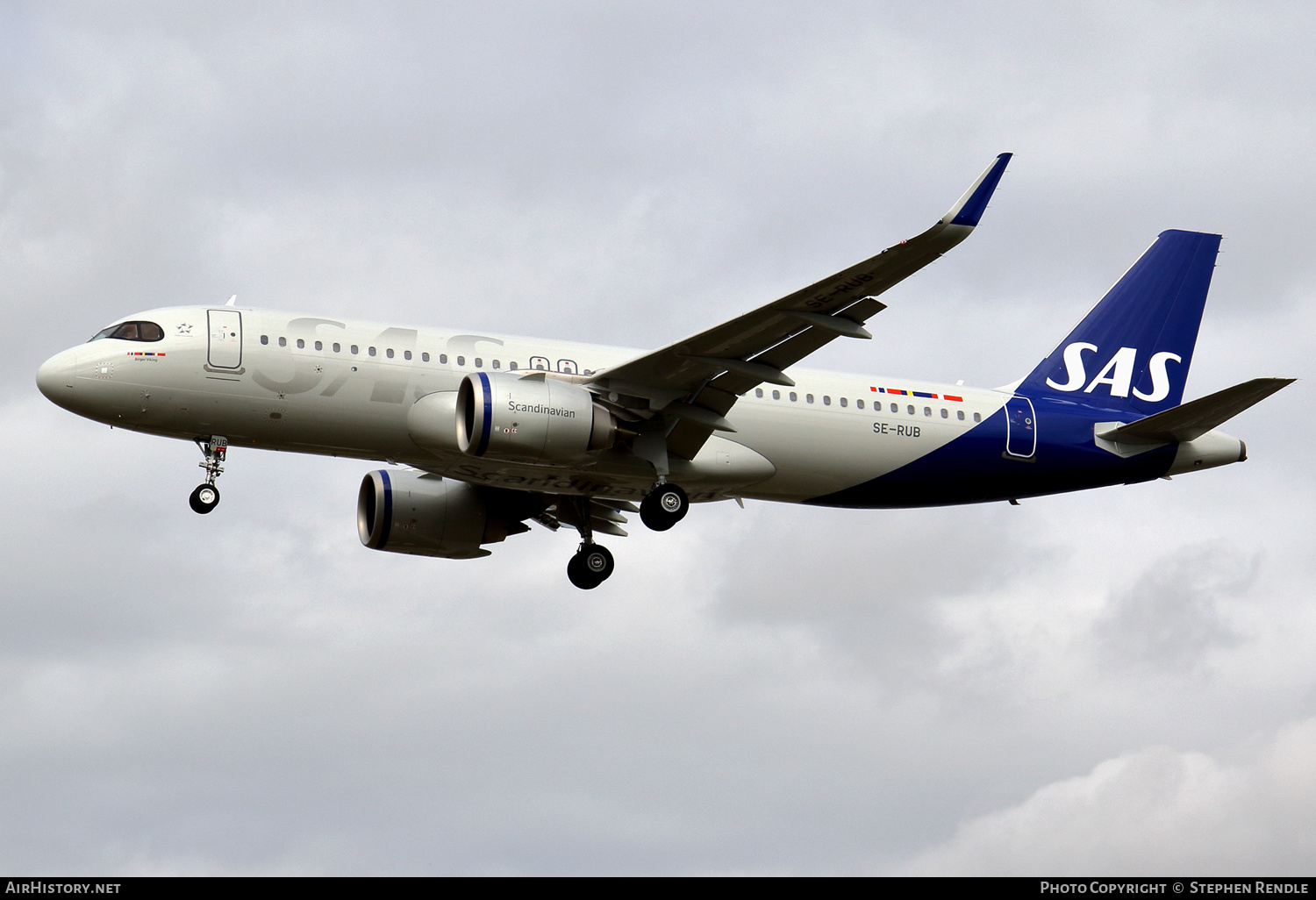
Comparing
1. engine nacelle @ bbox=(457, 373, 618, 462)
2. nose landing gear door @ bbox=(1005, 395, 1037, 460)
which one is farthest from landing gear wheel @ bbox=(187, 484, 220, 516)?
nose landing gear door @ bbox=(1005, 395, 1037, 460)

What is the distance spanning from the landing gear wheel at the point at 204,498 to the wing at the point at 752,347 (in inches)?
324

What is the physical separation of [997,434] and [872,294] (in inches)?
324

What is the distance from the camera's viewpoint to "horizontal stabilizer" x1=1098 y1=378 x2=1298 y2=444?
3588cm

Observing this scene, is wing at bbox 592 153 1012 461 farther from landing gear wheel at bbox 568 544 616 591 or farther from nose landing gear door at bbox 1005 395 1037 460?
nose landing gear door at bbox 1005 395 1037 460

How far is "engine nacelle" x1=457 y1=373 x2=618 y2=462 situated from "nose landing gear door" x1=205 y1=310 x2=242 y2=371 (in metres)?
4.57

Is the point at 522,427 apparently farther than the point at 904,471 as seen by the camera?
No

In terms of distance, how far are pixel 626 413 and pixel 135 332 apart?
33.6ft

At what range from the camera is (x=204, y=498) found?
113ft

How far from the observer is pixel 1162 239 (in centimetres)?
4400

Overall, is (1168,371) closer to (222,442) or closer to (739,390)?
(739,390)

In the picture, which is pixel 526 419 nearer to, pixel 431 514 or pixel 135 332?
pixel 431 514

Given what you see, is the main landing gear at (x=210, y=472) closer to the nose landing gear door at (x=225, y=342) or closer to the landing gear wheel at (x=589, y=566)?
the nose landing gear door at (x=225, y=342)

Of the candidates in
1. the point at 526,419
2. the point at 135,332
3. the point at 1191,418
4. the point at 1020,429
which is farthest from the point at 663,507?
the point at 1191,418
